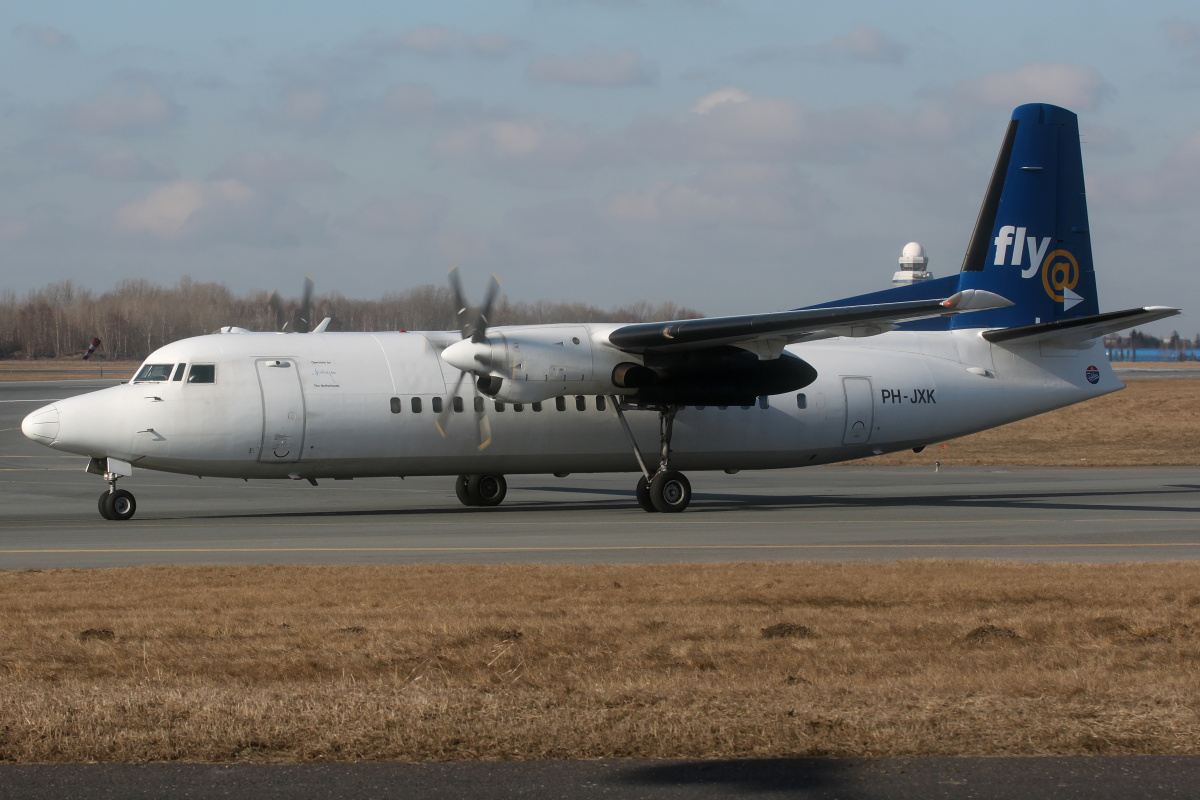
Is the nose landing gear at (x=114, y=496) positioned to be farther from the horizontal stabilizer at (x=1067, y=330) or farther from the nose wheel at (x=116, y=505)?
the horizontal stabilizer at (x=1067, y=330)

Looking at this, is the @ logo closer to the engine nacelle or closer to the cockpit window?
the engine nacelle

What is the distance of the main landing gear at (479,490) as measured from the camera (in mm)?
24016

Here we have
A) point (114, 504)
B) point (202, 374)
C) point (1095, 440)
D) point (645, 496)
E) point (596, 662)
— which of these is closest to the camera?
point (596, 662)

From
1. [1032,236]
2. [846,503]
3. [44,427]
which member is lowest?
[846,503]

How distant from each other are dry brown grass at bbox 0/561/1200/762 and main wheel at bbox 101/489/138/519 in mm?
7436

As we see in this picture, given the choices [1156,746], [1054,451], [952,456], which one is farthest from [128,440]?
[1054,451]

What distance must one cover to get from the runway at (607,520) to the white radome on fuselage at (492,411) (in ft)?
3.43

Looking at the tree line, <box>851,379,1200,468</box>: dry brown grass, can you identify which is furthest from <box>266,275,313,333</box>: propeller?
<box>851,379,1200,468</box>: dry brown grass

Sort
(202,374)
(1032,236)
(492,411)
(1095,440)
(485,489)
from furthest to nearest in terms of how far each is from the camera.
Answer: (1095,440)
(1032,236)
(485,489)
(492,411)
(202,374)

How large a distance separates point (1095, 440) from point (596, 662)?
3972 centimetres

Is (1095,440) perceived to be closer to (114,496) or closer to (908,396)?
(908,396)

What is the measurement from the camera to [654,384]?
21.9m

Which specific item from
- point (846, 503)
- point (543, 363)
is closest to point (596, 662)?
point (543, 363)

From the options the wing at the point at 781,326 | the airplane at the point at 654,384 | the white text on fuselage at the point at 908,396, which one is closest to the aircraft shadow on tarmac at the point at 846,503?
the airplane at the point at 654,384
